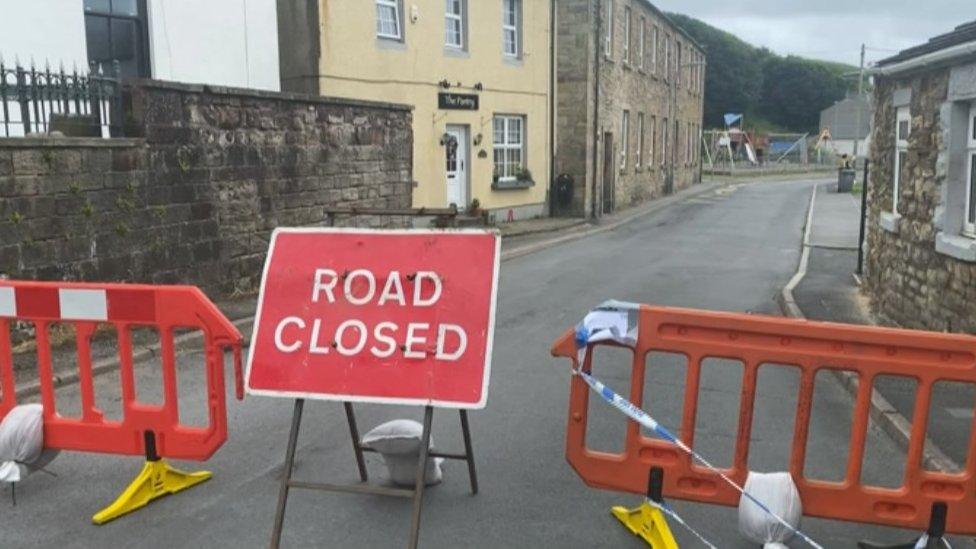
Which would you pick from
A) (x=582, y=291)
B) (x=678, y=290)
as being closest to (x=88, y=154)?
(x=582, y=291)

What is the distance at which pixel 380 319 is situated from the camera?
14.1 ft

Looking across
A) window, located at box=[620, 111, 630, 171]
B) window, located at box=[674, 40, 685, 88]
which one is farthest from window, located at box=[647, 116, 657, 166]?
window, located at box=[674, 40, 685, 88]

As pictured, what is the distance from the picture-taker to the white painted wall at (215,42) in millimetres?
12938

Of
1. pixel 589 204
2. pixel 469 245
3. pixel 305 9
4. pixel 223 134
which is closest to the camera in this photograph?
pixel 469 245

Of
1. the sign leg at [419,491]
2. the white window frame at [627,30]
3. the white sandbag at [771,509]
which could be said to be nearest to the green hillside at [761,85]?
the white window frame at [627,30]

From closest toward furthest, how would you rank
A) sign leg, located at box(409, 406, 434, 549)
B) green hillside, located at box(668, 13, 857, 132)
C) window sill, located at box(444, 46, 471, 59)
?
Result: 1. sign leg, located at box(409, 406, 434, 549)
2. window sill, located at box(444, 46, 471, 59)
3. green hillside, located at box(668, 13, 857, 132)

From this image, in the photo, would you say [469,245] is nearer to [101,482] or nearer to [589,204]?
[101,482]

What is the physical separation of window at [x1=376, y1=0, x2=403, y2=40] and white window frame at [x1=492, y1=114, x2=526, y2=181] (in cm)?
502

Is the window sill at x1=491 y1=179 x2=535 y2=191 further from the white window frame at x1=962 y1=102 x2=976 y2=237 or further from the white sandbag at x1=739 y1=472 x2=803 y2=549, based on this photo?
the white sandbag at x1=739 y1=472 x2=803 y2=549

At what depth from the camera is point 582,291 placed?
1332cm

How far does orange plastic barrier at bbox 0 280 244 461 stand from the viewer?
4895 mm

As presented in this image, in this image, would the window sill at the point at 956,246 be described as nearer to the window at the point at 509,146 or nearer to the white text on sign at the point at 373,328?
the white text on sign at the point at 373,328

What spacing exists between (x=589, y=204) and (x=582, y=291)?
47.1 ft

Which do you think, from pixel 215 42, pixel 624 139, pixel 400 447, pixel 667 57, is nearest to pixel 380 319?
pixel 400 447
